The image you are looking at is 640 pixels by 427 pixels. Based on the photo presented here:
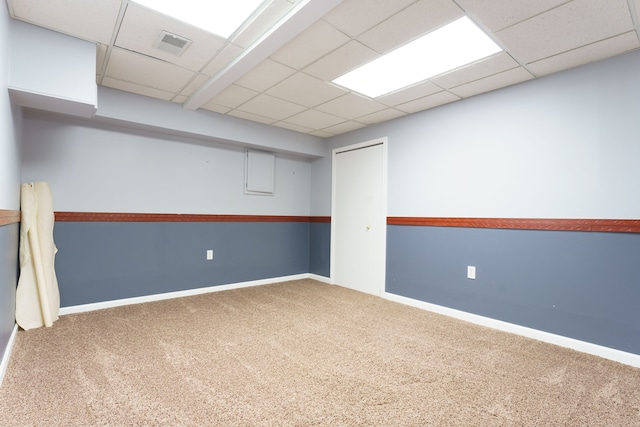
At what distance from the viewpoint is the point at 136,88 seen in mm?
3072

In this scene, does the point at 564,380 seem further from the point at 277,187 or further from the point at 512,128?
the point at 277,187

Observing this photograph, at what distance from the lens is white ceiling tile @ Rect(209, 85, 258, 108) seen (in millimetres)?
3057

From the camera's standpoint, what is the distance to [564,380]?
1.94m

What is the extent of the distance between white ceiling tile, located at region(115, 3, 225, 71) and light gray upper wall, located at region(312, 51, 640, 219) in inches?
91.4

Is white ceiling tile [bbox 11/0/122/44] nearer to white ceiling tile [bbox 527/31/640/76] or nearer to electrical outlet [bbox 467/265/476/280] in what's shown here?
white ceiling tile [bbox 527/31/640/76]

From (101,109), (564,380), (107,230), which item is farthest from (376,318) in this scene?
(101,109)

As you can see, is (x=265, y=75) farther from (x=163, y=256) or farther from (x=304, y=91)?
(x=163, y=256)

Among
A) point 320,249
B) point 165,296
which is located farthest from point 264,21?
point 320,249

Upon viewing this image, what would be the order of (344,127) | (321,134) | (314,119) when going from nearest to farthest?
(314,119)
(344,127)
(321,134)

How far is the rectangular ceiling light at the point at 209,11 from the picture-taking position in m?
1.89

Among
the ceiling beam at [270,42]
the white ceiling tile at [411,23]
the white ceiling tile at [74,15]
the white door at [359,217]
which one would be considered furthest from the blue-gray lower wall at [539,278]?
the white ceiling tile at [74,15]

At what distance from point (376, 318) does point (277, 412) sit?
1722 millimetres

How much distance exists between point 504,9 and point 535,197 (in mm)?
1562

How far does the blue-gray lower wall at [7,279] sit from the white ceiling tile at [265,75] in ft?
6.65
